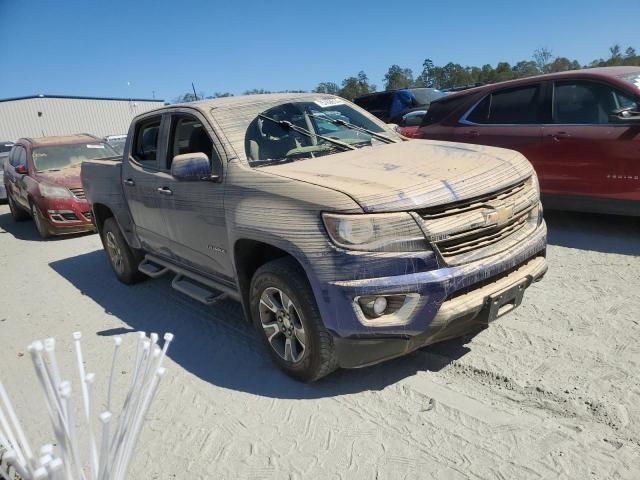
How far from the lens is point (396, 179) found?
2939 millimetres

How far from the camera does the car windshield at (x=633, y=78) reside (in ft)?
16.9

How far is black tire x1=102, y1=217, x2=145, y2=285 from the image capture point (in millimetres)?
5602

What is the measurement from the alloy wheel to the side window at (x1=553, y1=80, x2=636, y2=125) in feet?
13.5

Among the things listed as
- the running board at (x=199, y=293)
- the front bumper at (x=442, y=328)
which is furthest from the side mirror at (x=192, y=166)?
the front bumper at (x=442, y=328)

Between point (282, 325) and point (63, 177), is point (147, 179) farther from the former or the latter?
point (63, 177)

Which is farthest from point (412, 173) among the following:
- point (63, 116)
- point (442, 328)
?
point (63, 116)

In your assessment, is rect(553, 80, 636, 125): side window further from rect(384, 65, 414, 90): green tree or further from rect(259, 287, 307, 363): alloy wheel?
rect(384, 65, 414, 90): green tree

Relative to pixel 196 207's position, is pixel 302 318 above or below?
below

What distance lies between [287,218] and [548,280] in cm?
271

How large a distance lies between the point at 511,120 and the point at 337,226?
169 inches

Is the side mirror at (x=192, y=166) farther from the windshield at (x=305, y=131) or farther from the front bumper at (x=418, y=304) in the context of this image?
the front bumper at (x=418, y=304)

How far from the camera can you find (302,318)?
9.88 ft

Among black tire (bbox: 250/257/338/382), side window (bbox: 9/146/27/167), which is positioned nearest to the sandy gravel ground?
black tire (bbox: 250/257/338/382)

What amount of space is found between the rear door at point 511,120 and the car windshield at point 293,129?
89.4 inches
